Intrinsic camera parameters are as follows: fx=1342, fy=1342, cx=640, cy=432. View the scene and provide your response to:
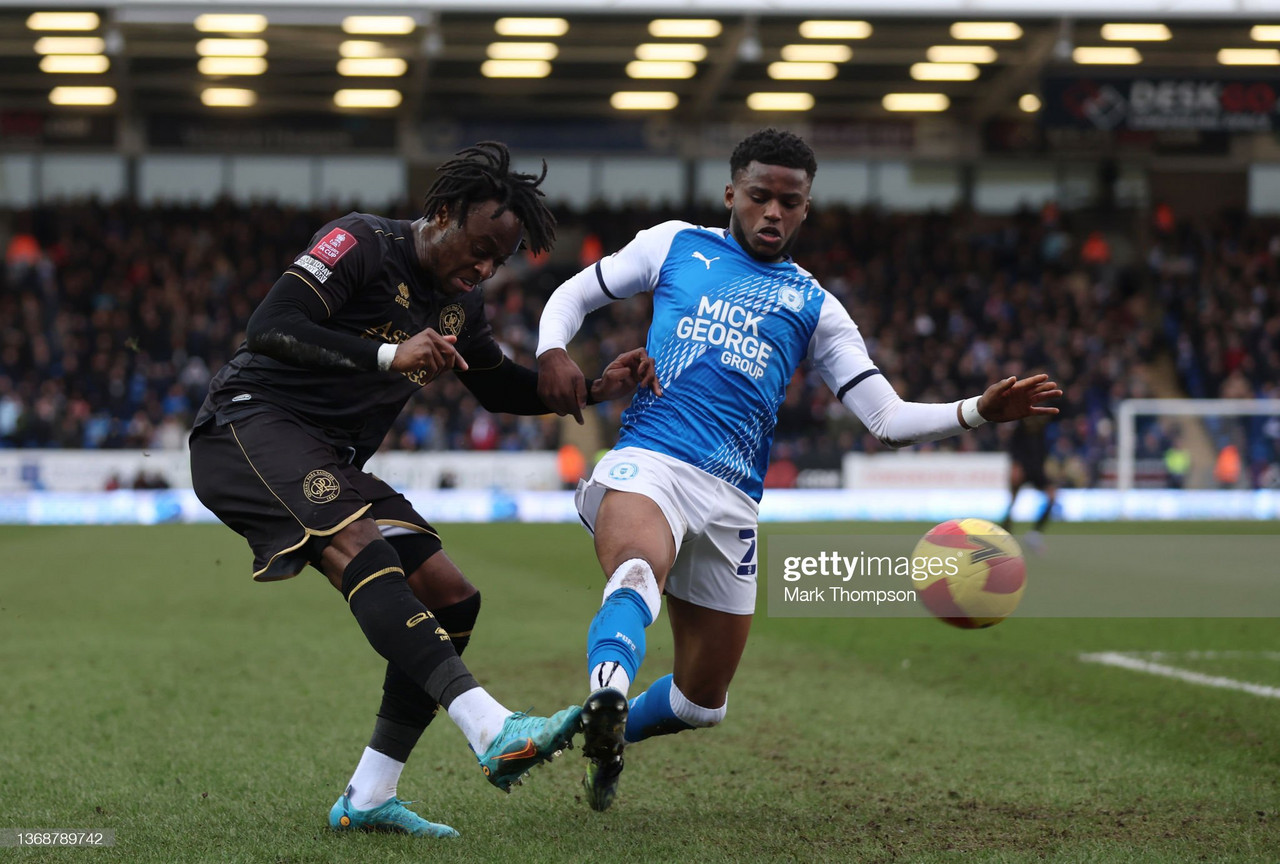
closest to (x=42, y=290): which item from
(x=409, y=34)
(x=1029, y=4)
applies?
(x=409, y=34)

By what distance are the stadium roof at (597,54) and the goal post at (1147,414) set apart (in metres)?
7.96

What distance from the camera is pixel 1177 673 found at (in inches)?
345

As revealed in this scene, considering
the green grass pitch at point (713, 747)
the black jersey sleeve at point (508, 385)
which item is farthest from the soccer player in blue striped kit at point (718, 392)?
the green grass pitch at point (713, 747)

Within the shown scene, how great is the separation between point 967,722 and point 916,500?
1600cm

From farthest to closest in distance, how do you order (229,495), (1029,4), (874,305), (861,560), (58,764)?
(874,305) < (1029,4) < (861,560) < (58,764) < (229,495)

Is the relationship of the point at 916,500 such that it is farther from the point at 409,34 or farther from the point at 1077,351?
the point at 409,34

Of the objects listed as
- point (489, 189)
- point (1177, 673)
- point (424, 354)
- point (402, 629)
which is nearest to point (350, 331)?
point (424, 354)

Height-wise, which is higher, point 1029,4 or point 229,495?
point 1029,4

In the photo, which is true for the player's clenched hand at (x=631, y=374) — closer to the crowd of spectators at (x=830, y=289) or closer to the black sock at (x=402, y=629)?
the black sock at (x=402, y=629)

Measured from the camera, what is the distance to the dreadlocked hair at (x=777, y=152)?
4.81m

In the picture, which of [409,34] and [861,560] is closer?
[861,560]

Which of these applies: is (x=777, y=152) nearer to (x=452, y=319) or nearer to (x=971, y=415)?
(x=971, y=415)

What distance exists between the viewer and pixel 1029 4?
27.0m

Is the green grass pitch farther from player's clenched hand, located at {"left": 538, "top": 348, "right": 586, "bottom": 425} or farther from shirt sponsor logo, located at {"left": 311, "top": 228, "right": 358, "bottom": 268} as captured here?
shirt sponsor logo, located at {"left": 311, "top": 228, "right": 358, "bottom": 268}
